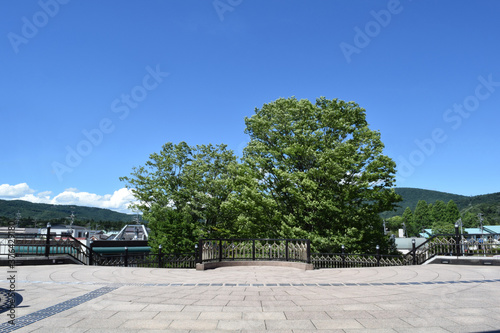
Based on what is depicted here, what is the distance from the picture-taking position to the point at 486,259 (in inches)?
597

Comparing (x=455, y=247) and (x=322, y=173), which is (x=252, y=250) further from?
(x=455, y=247)

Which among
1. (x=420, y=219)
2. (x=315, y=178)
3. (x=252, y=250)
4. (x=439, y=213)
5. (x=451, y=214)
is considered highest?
(x=315, y=178)

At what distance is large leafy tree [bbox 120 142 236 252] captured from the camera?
34.0 metres

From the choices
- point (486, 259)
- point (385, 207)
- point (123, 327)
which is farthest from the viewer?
point (385, 207)

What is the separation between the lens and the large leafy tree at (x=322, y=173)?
23.5 m

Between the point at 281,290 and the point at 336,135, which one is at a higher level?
the point at 336,135

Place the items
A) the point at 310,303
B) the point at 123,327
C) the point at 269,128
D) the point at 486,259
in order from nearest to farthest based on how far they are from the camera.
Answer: the point at 123,327
the point at 310,303
the point at 486,259
the point at 269,128

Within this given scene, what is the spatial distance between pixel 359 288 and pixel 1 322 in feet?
25.6

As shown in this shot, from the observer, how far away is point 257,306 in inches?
255

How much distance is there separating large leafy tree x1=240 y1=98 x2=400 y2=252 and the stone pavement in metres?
14.1

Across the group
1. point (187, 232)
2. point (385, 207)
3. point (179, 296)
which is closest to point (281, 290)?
point (179, 296)

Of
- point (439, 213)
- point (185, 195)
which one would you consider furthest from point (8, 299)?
point (439, 213)

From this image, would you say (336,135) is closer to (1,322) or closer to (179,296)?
(179,296)

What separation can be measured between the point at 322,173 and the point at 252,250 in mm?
8979
